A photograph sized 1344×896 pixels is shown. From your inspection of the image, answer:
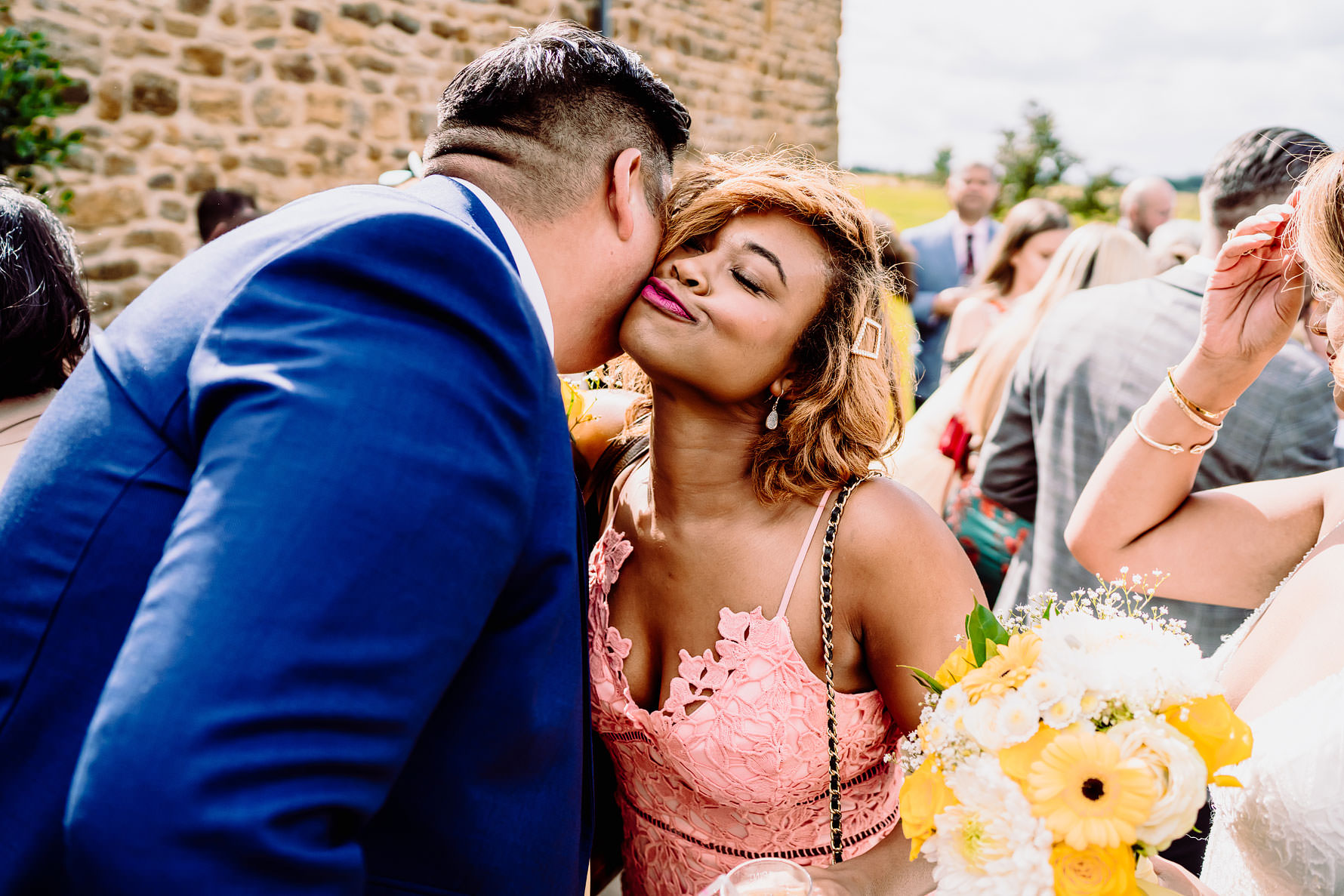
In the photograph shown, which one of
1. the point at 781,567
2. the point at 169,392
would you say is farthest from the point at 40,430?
the point at 781,567

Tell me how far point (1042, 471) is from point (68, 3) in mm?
5966

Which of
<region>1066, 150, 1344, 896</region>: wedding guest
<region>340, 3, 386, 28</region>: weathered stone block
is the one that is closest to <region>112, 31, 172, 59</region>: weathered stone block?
<region>340, 3, 386, 28</region>: weathered stone block

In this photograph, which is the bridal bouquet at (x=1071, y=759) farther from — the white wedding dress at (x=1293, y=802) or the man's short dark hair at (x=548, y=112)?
the man's short dark hair at (x=548, y=112)

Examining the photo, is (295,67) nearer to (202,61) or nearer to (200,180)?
(202,61)

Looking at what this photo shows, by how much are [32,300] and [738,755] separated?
2.00 meters

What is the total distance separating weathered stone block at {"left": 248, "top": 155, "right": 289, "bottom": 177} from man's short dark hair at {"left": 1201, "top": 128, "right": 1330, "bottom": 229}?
593 cm

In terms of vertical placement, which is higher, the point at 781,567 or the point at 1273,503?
the point at 1273,503

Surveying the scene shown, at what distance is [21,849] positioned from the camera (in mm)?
1058

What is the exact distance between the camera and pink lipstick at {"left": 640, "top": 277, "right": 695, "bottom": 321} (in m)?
1.87

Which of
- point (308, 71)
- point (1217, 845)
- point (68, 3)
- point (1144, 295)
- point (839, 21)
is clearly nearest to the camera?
point (1217, 845)

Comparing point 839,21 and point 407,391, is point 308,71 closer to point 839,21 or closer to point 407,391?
point 407,391

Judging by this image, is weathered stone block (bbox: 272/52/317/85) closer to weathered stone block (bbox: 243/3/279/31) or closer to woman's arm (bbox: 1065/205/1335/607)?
weathered stone block (bbox: 243/3/279/31)

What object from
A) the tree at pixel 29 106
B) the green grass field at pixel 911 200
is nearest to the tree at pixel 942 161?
the green grass field at pixel 911 200

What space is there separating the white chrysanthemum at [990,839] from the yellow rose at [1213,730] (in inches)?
8.7
